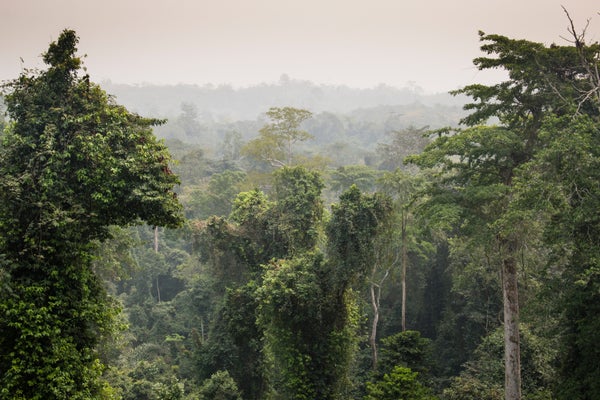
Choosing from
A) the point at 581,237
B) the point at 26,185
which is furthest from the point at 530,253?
the point at 26,185

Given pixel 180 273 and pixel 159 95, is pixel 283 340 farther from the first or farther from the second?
pixel 159 95

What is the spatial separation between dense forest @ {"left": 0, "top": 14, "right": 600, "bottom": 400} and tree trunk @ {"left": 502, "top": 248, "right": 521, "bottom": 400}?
47 millimetres

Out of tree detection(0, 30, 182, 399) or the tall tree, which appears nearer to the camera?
tree detection(0, 30, 182, 399)

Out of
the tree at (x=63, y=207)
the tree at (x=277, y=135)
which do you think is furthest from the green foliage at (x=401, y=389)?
the tree at (x=277, y=135)

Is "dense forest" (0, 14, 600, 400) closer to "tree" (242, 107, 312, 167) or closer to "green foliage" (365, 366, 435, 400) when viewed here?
"green foliage" (365, 366, 435, 400)

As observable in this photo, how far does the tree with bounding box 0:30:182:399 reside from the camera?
26.9 feet

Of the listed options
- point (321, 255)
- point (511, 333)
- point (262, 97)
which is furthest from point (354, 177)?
point (262, 97)

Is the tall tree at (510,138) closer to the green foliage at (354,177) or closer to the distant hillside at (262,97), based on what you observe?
the green foliage at (354,177)

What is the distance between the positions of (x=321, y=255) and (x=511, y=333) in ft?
20.1

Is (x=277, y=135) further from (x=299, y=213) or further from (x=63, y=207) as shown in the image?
(x=63, y=207)

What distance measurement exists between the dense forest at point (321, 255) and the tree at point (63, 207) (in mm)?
42

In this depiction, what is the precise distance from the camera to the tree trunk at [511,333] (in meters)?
11.9

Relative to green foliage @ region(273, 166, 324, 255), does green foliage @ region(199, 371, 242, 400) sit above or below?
below

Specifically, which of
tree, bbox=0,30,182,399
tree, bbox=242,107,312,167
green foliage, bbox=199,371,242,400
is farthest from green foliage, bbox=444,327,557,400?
tree, bbox=242,107,312,167
